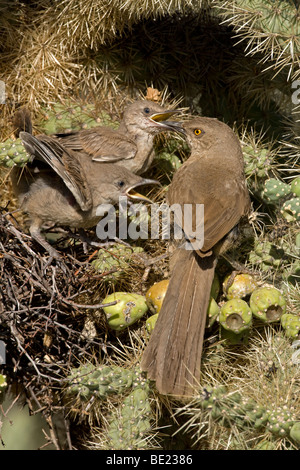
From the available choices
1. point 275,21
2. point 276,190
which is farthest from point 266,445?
point 275,21

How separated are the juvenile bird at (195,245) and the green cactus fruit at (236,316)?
0.09 m

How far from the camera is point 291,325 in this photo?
2.32 metres

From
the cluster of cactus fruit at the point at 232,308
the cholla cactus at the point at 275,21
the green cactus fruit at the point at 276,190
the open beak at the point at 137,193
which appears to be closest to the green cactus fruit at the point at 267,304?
the cluster of cactus fruit at the point at 232,308

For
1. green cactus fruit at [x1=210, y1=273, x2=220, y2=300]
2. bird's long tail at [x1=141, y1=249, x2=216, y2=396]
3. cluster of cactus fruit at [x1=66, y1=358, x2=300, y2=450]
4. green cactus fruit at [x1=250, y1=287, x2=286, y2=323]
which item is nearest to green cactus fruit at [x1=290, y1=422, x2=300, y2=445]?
cluster of cactus fruit at [x1=66, y1=358, x2=300, y2=450]

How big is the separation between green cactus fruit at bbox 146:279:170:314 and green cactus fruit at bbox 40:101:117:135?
85cm

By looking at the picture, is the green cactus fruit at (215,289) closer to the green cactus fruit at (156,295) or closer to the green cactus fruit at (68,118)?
the green cactus fruit at (156,295)

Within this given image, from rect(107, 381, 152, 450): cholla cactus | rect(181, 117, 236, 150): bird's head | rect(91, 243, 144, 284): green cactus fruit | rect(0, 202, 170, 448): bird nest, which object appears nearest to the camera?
rect(107, 381, 152, 450): cholla cactus

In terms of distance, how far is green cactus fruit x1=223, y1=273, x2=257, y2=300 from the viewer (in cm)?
251

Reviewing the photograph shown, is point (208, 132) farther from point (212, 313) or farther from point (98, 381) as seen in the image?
point (98, 381)

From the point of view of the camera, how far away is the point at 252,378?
2.25 meters

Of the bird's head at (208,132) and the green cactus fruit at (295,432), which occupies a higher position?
the bird's head at (208,132)

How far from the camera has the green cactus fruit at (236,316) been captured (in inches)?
91.4

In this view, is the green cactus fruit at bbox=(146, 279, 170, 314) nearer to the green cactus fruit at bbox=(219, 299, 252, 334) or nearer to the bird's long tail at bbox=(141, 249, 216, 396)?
the bird's long tail at bbox=(141, 249, 216, 396)

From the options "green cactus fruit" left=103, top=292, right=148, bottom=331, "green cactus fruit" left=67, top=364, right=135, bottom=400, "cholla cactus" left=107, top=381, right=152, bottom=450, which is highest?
"green cactus fruit" left=103, top=292, right=148, bottom=331
